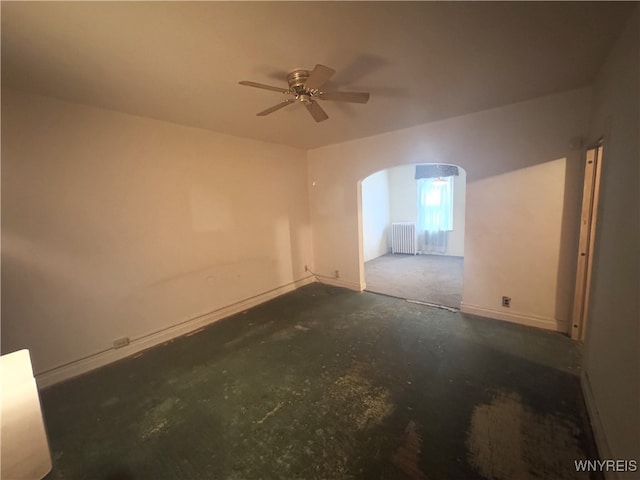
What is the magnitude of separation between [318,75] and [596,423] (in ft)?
8.91

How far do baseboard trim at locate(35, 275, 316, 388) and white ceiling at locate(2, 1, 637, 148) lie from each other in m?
2.36

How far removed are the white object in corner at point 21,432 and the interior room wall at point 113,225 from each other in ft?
6.17

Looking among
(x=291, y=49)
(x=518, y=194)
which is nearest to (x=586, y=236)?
(x=518, y=194)

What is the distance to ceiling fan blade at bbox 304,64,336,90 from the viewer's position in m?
1.53

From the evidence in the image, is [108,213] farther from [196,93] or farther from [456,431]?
[456,431]

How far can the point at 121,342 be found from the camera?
2631 millimetres

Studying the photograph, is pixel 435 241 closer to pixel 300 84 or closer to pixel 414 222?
pixel 414 222

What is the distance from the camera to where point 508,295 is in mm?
2971

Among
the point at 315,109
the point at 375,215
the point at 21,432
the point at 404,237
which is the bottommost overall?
the point at 404,237

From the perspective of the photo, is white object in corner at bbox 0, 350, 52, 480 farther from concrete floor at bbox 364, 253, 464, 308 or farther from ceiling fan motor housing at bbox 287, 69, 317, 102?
concrete floor at bbox 364, 253, 464, 308

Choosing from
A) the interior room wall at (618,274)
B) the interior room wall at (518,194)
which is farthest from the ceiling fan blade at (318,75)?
the interior room wall at (518,194)

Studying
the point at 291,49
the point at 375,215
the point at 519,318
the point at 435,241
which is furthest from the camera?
the point at 375,215
